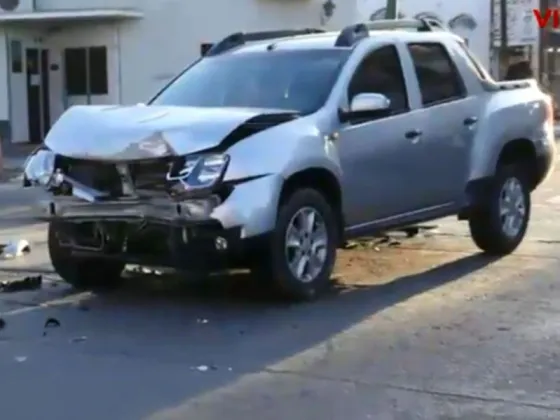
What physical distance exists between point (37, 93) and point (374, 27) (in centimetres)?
2038

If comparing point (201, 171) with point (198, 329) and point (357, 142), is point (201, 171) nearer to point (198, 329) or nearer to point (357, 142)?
point (198, 329)

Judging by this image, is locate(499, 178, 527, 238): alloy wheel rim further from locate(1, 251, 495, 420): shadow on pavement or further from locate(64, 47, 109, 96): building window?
locate(64, 47, 109, 96): building window

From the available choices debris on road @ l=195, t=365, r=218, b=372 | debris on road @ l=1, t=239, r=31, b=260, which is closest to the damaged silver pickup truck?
debris on road @ l=195, t=365, r=218, b=372

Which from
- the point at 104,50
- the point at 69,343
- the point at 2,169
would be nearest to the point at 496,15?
the point at 104,50

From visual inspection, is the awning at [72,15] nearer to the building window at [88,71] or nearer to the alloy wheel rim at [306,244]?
the building window at [88,71]

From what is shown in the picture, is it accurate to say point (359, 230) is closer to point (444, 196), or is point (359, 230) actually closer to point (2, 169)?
point (444, 196)

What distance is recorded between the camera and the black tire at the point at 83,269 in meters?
9.21

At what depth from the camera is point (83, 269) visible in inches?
369

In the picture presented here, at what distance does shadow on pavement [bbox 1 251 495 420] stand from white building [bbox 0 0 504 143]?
1899 cm

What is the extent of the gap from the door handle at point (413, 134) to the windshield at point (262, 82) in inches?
30.6

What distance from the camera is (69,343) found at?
25.3 ft

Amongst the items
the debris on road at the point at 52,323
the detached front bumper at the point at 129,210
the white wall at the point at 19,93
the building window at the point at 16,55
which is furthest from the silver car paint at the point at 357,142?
the building window at the point at 16,55

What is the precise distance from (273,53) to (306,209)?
1649 mm

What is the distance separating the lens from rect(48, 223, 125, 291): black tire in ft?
30.2
